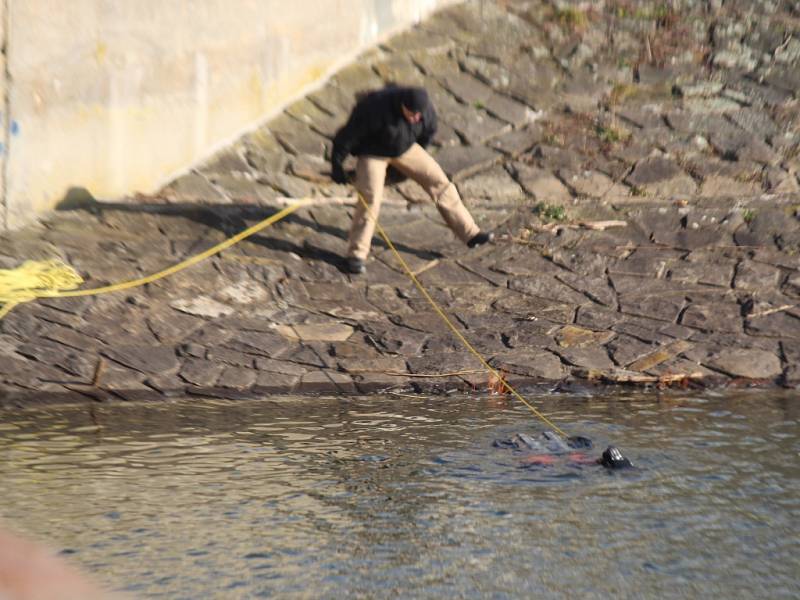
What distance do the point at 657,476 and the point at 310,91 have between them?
8.06 metres

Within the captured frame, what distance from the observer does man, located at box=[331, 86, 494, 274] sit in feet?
32.5

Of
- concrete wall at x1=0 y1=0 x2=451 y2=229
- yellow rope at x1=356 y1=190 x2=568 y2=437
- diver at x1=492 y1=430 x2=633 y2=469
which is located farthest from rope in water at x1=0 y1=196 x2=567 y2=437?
diver at x1=492 y1=430 x2=633 y2=469

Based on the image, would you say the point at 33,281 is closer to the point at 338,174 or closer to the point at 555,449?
the point at 338,174

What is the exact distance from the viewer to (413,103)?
9.84 meters

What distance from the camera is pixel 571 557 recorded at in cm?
552

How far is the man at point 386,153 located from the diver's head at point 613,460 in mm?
3835

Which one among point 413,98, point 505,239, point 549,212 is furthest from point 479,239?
point 413,98

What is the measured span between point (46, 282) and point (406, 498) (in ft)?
13.3

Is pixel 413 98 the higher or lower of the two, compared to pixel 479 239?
higher

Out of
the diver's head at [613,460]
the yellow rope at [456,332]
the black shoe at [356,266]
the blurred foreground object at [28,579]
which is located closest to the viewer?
the blurred foreground object at [28,579]

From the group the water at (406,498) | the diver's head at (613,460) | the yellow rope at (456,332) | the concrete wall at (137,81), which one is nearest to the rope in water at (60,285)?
the yellow rope at (456,332)

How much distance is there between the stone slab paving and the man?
34cm

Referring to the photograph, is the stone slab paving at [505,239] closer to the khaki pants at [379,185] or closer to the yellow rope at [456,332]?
the yellow rope at [456,332]

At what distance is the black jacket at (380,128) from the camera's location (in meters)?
9.88
